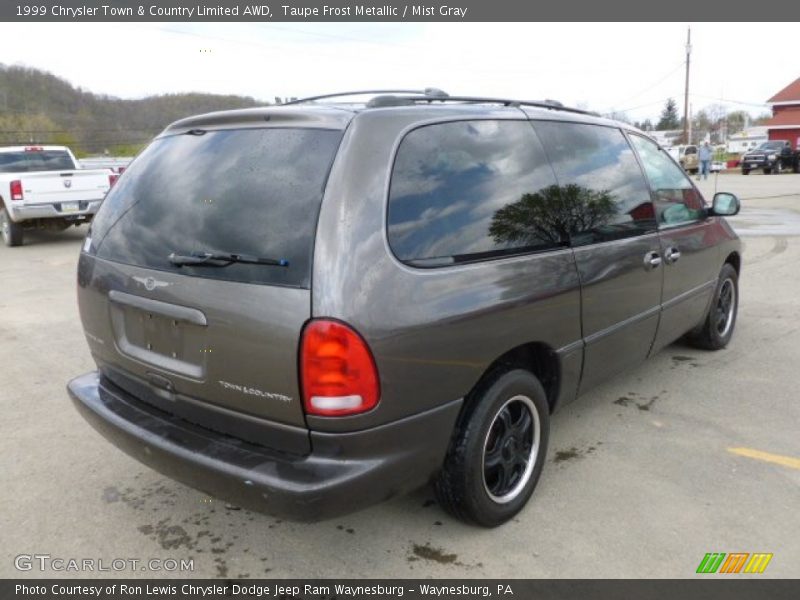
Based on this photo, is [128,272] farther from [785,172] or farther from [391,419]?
[785,172]

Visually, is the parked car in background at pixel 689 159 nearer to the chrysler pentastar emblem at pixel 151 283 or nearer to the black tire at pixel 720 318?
the black tire at pixel 720 318

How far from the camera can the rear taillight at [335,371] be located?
2207 millimetres

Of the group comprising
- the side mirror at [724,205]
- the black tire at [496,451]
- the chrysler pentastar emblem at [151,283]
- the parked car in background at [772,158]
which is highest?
the parked car in background at [772,158]

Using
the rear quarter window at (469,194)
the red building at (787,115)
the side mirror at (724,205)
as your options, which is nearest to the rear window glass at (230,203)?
the rear quarter window at (469,194)

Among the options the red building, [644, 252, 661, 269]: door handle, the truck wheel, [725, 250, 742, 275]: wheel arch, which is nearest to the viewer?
[644, 252, 661, 269]: door handle

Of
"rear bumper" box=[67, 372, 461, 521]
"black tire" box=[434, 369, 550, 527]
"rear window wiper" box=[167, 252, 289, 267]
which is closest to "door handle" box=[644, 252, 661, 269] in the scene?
"black tire" box=[434, 369, 550, 527]

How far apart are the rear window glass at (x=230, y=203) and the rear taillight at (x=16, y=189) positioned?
10.0 metres

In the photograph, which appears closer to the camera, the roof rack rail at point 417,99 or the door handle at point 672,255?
the roof rack rail at point 417,99

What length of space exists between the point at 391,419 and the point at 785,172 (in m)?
39.7

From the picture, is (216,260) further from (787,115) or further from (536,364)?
(787,115)

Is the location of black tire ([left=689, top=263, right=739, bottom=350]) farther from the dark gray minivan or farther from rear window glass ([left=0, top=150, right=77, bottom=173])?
rear window glass ([left=0, top=150, right=77, bottom=173])

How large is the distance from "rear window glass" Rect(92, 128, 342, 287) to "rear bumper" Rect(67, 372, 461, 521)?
62 cm

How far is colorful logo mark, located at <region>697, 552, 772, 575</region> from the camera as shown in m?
2.61

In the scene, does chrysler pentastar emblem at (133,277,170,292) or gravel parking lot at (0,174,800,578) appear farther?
gravel parking lot at (0,174,800,578)
